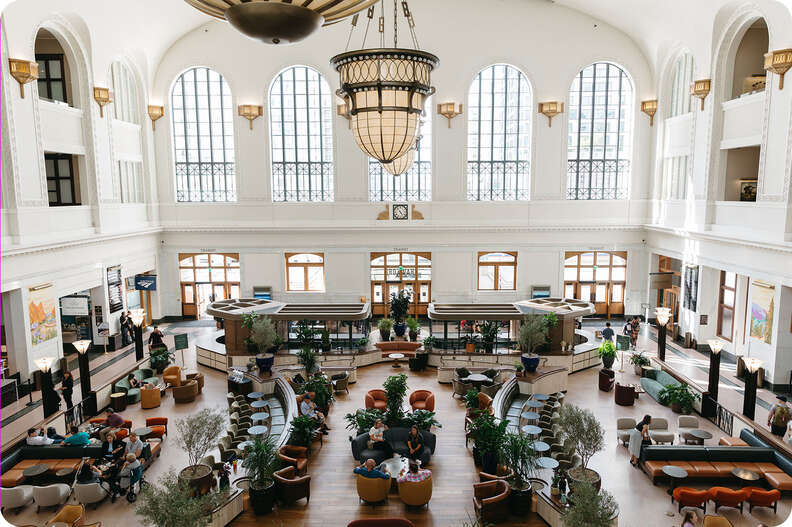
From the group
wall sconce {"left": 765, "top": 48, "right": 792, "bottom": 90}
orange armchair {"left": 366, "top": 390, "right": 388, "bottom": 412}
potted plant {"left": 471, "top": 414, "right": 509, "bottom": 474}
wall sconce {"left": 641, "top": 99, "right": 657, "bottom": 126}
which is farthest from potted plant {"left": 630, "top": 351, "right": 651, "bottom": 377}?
wall sconce {"left": 641, "top": 99, "right": 657, "bottom": 126}

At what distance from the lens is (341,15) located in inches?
91.3

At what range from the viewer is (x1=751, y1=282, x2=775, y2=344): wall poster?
13.8 m

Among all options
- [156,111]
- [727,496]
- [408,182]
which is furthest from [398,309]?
[156,111]

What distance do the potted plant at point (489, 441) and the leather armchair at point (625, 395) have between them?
4938 mm

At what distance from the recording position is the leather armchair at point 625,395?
12.9 m

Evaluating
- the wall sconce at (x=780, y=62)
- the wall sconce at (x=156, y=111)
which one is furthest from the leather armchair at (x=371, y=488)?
the wall sconce at (x=156, y=111)

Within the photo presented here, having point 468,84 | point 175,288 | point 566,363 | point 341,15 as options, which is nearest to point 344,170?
point 468,84

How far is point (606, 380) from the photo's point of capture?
13.8 metres

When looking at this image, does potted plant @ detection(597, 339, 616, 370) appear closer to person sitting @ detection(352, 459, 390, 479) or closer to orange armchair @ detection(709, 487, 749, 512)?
orange armchair @ detection(709, 487, 749, 512)

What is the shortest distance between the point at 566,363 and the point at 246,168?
14.0m

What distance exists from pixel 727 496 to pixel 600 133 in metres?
15.8

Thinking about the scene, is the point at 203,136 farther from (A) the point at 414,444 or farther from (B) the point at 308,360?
(A) the point at 414,444

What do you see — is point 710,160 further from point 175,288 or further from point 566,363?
point 175,288

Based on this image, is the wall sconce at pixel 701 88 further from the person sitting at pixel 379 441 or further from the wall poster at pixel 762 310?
the person sitting at pixel 379 441
